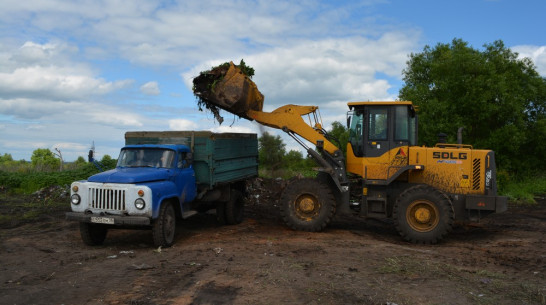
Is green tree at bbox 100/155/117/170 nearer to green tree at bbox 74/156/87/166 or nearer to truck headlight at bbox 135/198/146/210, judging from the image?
green tree at bbox 74/156/87/166

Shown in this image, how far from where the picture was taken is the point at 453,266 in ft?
26.5

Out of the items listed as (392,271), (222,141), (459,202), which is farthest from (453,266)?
(222,141)

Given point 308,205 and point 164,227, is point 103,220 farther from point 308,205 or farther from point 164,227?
point 308,205

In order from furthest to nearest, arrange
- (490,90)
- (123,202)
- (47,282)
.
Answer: (490,90) → (123,202) → (47,282)

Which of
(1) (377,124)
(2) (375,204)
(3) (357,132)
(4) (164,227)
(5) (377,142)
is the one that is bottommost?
(4) (164,227)

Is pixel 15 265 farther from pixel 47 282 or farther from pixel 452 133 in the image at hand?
pixel 452 133

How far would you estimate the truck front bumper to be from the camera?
8875 millimetres

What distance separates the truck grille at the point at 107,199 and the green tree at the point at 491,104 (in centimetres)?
1766

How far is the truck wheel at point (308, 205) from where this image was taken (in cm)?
1135

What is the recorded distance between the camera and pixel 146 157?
10.5 metres

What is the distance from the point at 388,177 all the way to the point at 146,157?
5820 mm

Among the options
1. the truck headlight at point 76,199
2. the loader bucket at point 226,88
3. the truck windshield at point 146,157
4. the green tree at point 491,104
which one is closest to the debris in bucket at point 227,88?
the loader bucket at point 226,88

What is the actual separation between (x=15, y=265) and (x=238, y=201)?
6495 millimetres

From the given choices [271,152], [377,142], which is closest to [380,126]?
[377,142]
